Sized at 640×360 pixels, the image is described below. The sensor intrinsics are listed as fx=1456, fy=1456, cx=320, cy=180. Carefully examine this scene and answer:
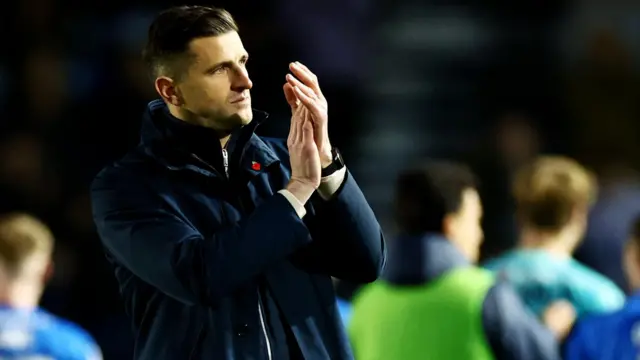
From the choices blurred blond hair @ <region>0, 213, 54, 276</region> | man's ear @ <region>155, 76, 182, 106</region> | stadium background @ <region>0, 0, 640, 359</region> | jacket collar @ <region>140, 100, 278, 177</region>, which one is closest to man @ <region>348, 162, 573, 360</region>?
blurred blond hair @ <region>0, 213, 54, 276</region>

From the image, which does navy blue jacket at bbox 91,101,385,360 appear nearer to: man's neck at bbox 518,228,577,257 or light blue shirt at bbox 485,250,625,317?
light blue shirt at bbox 485,250,625,317

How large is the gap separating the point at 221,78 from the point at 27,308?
290cm

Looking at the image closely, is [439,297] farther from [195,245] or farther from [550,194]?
[195,245]

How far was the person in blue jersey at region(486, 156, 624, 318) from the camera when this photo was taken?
16.4ft

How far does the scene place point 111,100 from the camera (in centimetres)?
867

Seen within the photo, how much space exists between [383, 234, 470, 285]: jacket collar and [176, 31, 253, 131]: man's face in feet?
6.28

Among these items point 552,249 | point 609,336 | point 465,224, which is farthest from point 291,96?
point 552,249

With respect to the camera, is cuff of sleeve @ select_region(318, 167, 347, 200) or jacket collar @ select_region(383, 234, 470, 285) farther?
jacket collar @ select_region(383, 234, 470, 285)

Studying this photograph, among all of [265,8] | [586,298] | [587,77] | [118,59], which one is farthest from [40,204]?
[586,298]

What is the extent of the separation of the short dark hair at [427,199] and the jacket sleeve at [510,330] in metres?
0.36

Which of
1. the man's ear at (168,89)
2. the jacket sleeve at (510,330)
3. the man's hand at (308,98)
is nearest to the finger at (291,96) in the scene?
the man's hand at (308,98)

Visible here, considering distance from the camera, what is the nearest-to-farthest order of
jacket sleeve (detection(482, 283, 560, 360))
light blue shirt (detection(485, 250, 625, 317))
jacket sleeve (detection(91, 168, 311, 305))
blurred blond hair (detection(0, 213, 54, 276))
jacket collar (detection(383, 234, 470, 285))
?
1. jacket sleeve (detection(91, 168, 311, 305))
2. jacket sleeve (detection(482, 283, 560, 360))
3. jacket collar (detection(383, 234, 470, 285))
4. light blue shirt (detection(485, 250, 625, 317))
5. blurred blond hair (detection(0, 213, 54, 276))

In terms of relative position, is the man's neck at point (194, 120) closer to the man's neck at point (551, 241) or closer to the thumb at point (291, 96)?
the thumb at point (291, 96)

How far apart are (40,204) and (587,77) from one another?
3.52 m
